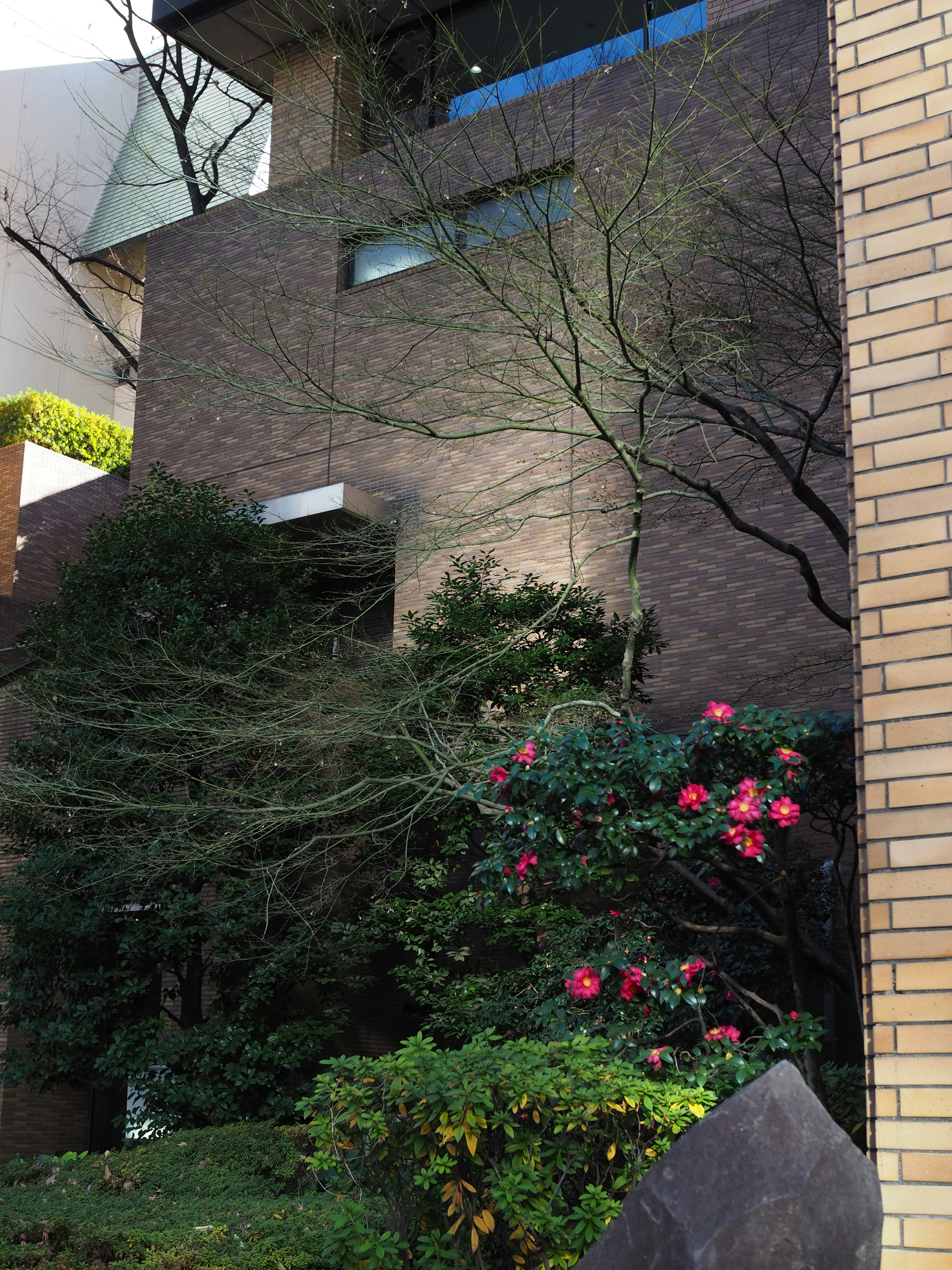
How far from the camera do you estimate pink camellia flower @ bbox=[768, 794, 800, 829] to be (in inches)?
264

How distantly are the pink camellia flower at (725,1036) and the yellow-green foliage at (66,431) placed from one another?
1619 cm

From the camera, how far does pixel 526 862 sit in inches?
281

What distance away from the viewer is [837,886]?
29.5 feet

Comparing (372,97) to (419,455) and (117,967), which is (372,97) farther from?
(117,967)

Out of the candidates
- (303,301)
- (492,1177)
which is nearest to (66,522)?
(303,301)

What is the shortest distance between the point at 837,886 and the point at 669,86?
9665 millimetres

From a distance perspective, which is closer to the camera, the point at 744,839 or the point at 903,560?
the point at 903,560

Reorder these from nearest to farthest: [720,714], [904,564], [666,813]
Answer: [904,564] → [666,813] → [720,714]

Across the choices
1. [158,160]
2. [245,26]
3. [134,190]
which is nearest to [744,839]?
[245,26]

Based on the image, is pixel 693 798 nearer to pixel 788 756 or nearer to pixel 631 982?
pixel 788 756

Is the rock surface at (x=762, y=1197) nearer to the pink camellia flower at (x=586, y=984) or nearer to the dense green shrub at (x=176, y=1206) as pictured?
the dense green shrub at (x=176, y=1206)

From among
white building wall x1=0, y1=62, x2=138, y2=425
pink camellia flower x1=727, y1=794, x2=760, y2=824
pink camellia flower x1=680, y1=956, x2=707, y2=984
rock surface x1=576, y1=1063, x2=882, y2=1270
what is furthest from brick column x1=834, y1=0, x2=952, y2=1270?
white building wall x1=0, y1=62, x2=138, y2=425

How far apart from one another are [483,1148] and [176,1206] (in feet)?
15.2

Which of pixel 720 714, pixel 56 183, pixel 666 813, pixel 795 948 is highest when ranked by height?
pixel 56 183
